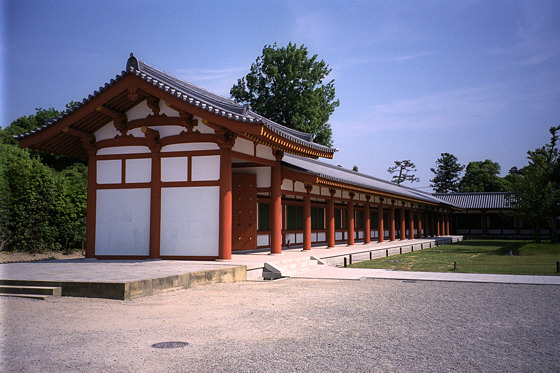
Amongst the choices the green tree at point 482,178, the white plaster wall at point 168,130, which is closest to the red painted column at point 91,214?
the white plaster wall at point 168,130

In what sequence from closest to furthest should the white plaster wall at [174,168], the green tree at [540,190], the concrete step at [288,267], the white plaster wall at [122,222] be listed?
the concrete step at [288,267] < the white plaster wall at [174,168] < the white plaster wall at [122,222] < the green tree at [540,190]

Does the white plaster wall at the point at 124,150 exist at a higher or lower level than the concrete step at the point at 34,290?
higher

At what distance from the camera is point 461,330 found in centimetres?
636

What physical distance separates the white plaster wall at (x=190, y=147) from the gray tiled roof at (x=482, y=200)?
38.2m

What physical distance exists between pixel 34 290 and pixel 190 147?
21.0 ft

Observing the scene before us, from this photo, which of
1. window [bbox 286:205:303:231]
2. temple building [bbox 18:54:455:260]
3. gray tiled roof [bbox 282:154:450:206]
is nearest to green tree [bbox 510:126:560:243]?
gray tiled roof [bbox 282:154:450:206]

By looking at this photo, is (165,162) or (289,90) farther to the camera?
(289,90)

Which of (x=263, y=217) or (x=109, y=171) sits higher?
(x=109, y=171)

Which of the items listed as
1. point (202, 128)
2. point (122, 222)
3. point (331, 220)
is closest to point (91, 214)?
point (122, 222)

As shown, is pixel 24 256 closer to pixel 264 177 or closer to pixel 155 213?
pixel 155 213

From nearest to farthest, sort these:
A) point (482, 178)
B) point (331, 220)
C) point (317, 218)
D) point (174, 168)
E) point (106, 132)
Answer: point (174, 168) < point (106, 132) < point (331, 220) < point (317, 218) < point (482, 178)

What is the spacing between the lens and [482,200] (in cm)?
4903

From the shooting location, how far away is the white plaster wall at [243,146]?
14586mm

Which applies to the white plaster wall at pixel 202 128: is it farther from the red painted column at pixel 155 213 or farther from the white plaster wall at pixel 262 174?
the white plaster wall at pixel 262 174
